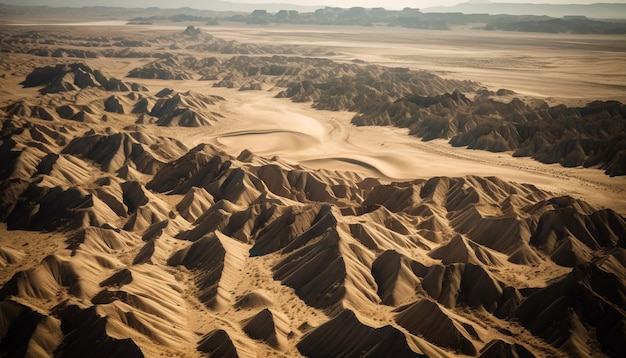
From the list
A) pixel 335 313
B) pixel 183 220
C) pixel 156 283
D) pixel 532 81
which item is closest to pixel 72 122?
pixel 183 220

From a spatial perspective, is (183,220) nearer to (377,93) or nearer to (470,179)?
(470,179)

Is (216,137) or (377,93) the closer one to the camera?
(216,137)

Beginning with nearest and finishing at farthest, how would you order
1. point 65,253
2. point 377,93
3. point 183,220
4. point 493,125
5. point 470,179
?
1. point 65,253
2. point 183,220
3. point 470,179
4. point 493,125
5. point 377,93

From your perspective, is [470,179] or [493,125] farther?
[493,125]

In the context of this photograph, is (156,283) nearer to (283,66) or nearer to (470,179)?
(470,179)

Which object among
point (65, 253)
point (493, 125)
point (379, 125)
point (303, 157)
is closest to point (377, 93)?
point (379, 125)

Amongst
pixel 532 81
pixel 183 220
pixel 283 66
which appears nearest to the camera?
pixel 183 220
